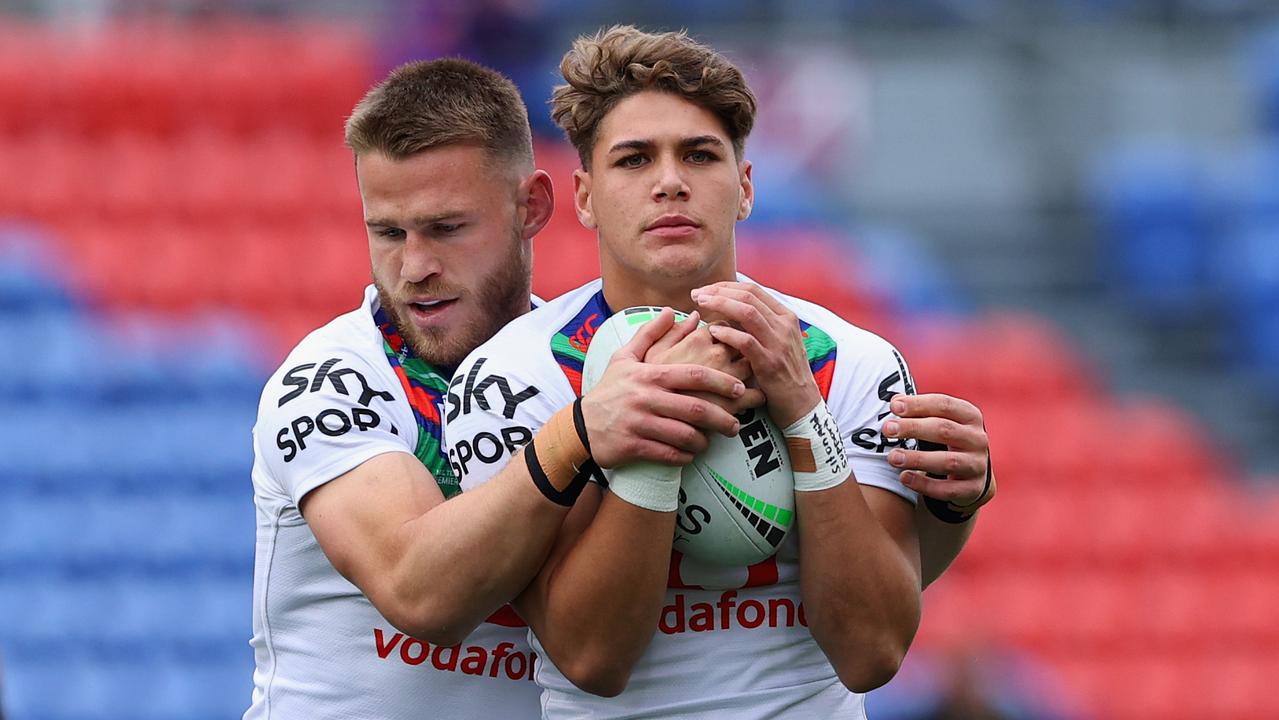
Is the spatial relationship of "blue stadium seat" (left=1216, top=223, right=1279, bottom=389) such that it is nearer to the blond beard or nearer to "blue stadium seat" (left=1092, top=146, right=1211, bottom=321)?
"blue stadium seat" (left=1092, top=146, right=1211, bottom=321)

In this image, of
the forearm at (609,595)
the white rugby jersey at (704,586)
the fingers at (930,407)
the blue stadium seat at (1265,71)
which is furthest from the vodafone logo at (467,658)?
the blue stadium seat at (1265,71)

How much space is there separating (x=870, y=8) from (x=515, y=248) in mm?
9532

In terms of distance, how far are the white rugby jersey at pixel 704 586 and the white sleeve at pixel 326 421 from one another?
23 centimetres

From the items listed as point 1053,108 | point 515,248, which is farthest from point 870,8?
point 515,248

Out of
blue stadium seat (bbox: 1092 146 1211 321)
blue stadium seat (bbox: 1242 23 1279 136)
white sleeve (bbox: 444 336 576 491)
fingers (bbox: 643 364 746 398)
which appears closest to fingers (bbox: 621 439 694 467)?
fingers (bbox: 643 364 746 398)

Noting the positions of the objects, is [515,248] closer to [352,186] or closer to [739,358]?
[739,358]

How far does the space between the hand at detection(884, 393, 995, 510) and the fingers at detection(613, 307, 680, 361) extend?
453mm

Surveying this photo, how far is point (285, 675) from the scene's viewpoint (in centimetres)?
369

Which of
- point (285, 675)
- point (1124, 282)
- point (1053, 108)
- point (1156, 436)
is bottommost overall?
point (285, 675)

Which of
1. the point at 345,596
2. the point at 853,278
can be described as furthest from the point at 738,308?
the point at 853,278

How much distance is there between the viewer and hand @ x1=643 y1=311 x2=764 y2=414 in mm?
3039

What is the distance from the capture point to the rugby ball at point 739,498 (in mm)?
3061

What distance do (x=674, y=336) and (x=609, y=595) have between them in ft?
1.48

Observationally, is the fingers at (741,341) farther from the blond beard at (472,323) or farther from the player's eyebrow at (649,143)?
the blond beard at (472,323)
